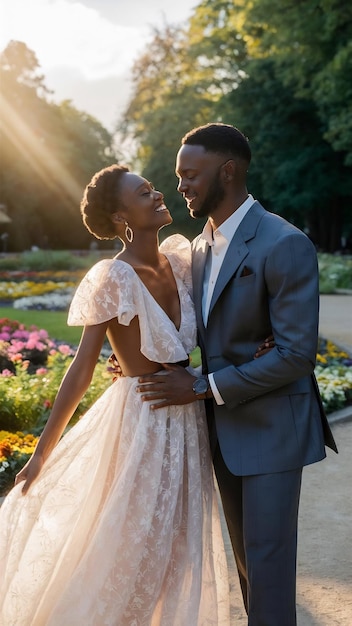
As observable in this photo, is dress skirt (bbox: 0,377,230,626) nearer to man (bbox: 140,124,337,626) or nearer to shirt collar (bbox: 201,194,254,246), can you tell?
man (bbox: 140,124,337,626)

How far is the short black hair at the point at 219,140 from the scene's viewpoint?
2.67 meters

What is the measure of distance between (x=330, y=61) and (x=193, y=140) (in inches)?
929

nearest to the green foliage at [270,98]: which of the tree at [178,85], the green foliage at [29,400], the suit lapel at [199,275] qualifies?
the tree at [178,85]

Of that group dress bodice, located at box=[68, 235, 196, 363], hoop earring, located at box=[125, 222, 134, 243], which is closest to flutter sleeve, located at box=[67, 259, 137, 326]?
dress bodice, located at box=[68, 235, 196, 363]

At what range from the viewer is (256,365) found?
2.54m

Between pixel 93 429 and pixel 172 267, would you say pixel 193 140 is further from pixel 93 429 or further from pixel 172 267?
pixel 93 429

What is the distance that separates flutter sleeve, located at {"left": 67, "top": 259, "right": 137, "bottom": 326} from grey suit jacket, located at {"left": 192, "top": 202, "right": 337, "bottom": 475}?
1.00ft

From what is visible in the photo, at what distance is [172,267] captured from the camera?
307 centimetres

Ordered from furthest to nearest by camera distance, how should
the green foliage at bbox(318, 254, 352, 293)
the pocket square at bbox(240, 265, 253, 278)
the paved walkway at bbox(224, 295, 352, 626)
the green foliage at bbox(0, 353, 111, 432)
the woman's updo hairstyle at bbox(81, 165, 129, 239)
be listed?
the green foliage at bbox(318, 254, 352, 293)
the green foliage at bbox(0, 353, 111, 432)
the paved walkway at bbox(224, 295, 352, 626)
the woman's updo hairstyle at bbox(81, 165, 129, 239)
the pocket square at bbox(240, 265, 253, 278)

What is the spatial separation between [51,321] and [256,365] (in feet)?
37.1

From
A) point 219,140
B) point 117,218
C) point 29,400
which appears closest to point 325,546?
point 117,218

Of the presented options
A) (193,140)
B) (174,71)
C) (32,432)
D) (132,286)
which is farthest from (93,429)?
(174,71)

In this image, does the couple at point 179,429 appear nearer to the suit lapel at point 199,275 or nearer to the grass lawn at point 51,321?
the suit lapel at point 199,275

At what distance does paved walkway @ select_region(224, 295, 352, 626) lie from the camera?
3.50m
